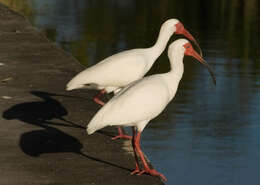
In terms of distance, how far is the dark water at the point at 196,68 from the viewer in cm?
903

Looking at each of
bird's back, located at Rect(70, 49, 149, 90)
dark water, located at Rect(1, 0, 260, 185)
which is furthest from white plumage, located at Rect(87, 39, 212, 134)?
dark water, located at Rect(1, 0, 260, 185)

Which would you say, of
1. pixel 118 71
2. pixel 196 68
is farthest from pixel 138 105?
pixel 196 68

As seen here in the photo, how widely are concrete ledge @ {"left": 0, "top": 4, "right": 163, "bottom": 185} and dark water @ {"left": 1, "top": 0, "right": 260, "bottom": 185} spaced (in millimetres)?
1139

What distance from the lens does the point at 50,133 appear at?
7988 mm

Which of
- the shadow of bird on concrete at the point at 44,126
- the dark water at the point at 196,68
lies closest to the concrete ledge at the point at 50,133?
the shadow of bird on concrete at the point at 44,126

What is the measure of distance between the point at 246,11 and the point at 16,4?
6741mm

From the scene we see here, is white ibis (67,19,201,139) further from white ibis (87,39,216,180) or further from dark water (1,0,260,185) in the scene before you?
dark water (1,0,260,185)

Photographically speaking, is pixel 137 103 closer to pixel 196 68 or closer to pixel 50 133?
pixel 50 133

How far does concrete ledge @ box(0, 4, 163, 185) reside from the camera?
22.0 ft

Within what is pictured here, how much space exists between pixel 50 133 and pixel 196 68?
254 inches

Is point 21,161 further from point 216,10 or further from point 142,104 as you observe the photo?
point 216,10

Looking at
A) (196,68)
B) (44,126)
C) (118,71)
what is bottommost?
(196,68)

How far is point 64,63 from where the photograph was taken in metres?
11.5

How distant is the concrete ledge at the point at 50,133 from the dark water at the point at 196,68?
1.14m
